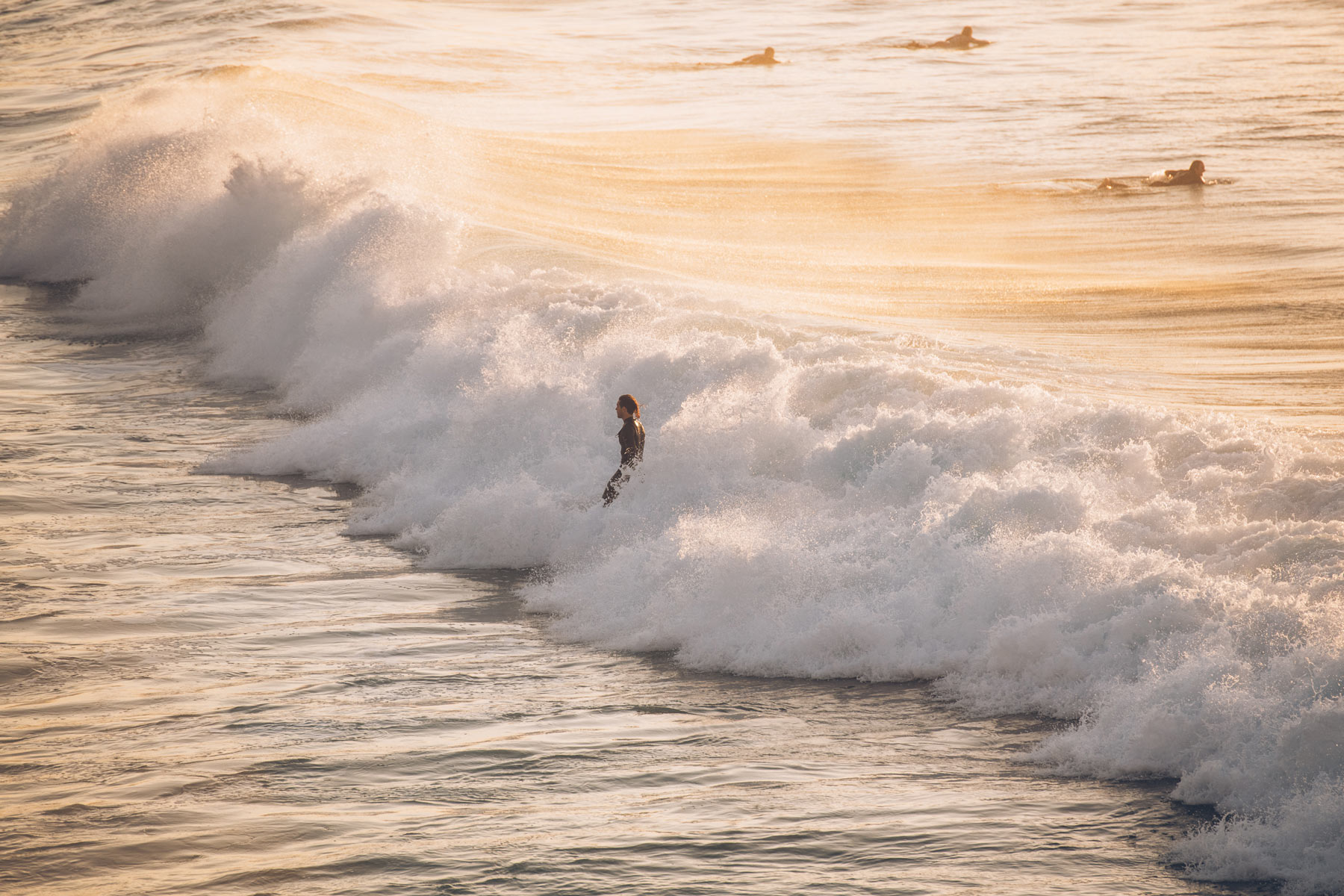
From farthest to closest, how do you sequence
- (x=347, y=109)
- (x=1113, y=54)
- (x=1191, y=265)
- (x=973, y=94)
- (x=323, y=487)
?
(x=1113, y=54), (x=973, y=94), (x=347, y=109), (x=1191, y=265), (x=323, y=487)

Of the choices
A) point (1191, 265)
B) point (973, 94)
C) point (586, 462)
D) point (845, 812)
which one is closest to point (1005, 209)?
point (1191, 265)

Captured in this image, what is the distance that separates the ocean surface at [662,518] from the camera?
5715 millimetres

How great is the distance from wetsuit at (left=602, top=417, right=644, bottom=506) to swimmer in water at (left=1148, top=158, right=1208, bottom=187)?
628 inches

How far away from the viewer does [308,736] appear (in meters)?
6.72

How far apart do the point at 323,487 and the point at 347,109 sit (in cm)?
1568

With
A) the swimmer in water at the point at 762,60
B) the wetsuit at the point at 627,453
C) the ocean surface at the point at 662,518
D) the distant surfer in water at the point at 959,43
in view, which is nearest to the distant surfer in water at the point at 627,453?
the wetsuit at the point at 627,453

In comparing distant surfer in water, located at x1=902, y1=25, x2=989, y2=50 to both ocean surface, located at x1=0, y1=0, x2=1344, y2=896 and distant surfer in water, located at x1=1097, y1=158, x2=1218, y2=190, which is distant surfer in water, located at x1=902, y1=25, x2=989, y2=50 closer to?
ocean surface, located at x1=0, y1=0, x2=1344, y2=896

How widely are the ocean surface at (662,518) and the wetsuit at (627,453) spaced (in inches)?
7.2

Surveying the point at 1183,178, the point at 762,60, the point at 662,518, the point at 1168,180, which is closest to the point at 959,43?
the point at 762,60

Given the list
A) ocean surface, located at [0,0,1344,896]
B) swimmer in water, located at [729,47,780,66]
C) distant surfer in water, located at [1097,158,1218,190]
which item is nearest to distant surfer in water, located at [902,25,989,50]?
swimmer in water, located at [729,47,780,66]

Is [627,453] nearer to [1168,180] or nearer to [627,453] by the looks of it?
[627,453]

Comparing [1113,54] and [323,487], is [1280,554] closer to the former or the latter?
[323,487]

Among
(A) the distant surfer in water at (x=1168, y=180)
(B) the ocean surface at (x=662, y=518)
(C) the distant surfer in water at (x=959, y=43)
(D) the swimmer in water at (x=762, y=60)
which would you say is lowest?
(B) the ocean surface at (x=662, y=518)

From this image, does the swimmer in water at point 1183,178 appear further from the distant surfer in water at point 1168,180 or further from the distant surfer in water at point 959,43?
the distant surfer in water at point 959,43
